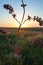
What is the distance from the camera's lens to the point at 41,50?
183 inches

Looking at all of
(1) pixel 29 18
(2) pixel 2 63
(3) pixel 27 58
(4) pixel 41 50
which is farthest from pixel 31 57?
(1) pixel 29 18

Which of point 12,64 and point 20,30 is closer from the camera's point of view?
point 20,30

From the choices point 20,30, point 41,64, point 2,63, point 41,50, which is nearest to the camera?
point 20,30

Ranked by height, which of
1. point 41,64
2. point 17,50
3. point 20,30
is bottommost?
point 41,64

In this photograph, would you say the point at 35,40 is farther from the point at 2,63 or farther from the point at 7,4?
Answer: the point at 2,63

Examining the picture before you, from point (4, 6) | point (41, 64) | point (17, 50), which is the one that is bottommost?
point (41, 64)

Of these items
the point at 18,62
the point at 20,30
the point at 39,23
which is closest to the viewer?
the point at 39,23

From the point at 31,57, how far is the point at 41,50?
0.93 meters

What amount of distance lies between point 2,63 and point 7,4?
1.03 m

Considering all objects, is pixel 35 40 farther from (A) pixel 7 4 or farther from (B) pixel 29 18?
(A) pixel 7 4

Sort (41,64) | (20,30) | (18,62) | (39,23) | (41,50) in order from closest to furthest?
(39,23)
(20,30)
(18,62)
(41,64)
(41,50)

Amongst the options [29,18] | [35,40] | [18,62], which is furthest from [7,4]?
[18,62]

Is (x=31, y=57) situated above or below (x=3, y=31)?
below

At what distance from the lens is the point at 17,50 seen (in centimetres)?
280
